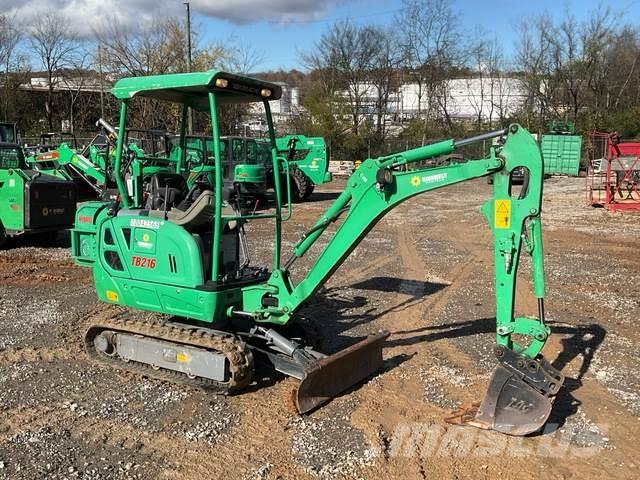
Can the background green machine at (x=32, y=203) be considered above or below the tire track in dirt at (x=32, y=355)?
above

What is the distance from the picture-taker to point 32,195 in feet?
39.4

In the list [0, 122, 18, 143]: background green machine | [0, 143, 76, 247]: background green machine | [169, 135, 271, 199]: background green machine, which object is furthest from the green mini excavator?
[0, 122, 18, 143]: background green machine

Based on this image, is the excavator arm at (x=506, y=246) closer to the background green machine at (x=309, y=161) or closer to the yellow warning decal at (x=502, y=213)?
the yellow warning decal at (x=502, y=213)

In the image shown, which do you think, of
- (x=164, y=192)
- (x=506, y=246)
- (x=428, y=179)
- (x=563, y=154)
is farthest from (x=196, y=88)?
(x=563, y=154)

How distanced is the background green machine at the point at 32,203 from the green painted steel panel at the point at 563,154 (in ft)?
83.3

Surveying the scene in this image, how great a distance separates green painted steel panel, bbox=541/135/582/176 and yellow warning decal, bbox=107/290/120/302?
96.2 feet

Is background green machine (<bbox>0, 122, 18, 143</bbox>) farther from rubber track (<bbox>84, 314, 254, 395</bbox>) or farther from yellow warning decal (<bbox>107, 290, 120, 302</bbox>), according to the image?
rubber track (<bbox>84, 314, 254, 395</bbox>)

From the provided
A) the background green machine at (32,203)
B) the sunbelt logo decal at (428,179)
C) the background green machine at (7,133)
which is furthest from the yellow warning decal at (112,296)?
the background green machine at (7,133)

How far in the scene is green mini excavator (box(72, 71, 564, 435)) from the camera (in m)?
4.66

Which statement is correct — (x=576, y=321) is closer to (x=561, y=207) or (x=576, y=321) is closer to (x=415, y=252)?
(x=415, y=252)

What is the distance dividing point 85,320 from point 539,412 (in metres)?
5.27

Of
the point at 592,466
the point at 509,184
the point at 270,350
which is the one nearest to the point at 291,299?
the point at 270,350

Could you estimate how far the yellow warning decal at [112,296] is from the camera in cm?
592

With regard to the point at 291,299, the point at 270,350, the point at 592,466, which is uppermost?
the point at 291,299
